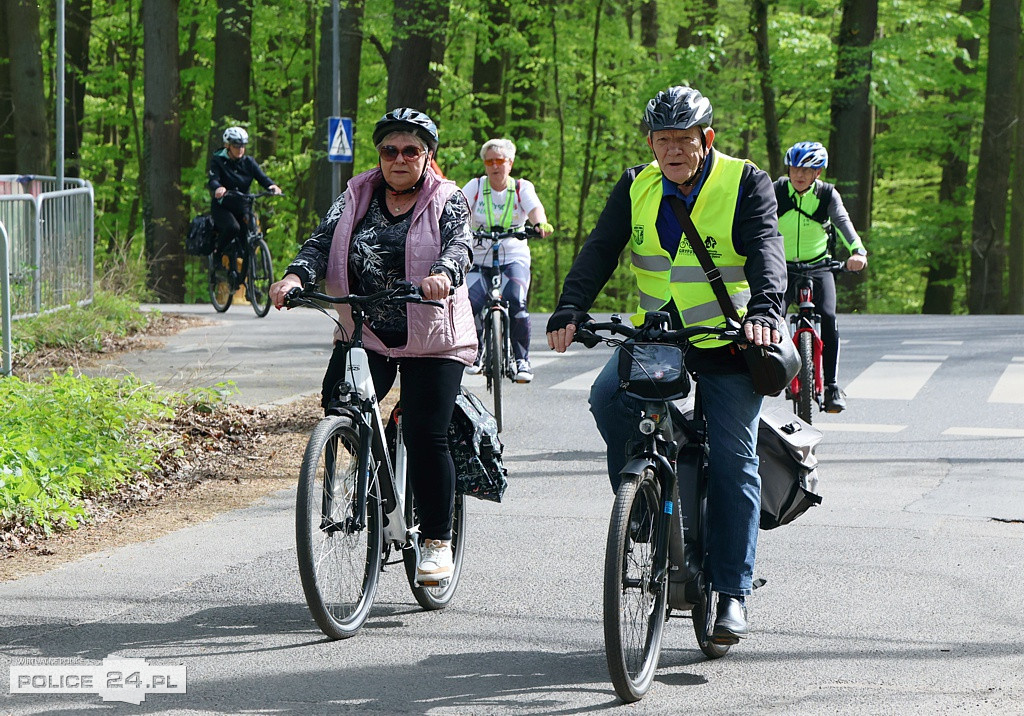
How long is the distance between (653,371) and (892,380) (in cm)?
926

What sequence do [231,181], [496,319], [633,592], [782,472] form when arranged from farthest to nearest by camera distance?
[231,181], [496,319], [782,472], [633,592]

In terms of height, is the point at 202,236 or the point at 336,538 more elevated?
the point at 202,236

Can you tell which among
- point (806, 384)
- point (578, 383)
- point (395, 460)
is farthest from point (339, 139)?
point (395, 460)

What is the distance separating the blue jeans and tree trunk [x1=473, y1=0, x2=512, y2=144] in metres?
25.6

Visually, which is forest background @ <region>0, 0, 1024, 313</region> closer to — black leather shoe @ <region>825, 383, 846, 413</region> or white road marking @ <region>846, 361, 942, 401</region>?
white road marking @ <region>846, 361, 942, 401</region>

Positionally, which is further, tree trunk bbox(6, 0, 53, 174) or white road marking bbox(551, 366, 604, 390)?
tree trunk bbox(6, 0, 53, 174)

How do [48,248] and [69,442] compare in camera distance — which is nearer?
[69,442]

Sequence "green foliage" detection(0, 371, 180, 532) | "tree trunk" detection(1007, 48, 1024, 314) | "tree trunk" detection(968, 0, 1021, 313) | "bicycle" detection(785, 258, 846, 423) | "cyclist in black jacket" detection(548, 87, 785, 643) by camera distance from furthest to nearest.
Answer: "tree trunk" detection(1007, 48, 1024, 314), "tree trunk" detection(968, 0, 1021, 313), "bicycle" detection(785, 258, 846, 423), "green foliage" detection(0, 371, 180, 532), "cyclist in black jacket" detection(548, 87, 785, 643)

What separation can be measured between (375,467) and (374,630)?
0.64m

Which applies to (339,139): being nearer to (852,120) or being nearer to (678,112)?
(852,120)

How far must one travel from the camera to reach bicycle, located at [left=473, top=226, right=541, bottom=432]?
35.8 feet

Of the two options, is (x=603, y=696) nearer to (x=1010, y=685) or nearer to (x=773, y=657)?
(x=773, y=657)

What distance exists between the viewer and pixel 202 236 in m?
18.2

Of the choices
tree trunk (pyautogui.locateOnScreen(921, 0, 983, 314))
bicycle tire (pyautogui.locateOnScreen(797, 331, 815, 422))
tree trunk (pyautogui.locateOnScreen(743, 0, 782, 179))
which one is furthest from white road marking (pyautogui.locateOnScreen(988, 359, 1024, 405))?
tree trunk (pyautogui.locateOnScreen(921, 0, 983, 314))
